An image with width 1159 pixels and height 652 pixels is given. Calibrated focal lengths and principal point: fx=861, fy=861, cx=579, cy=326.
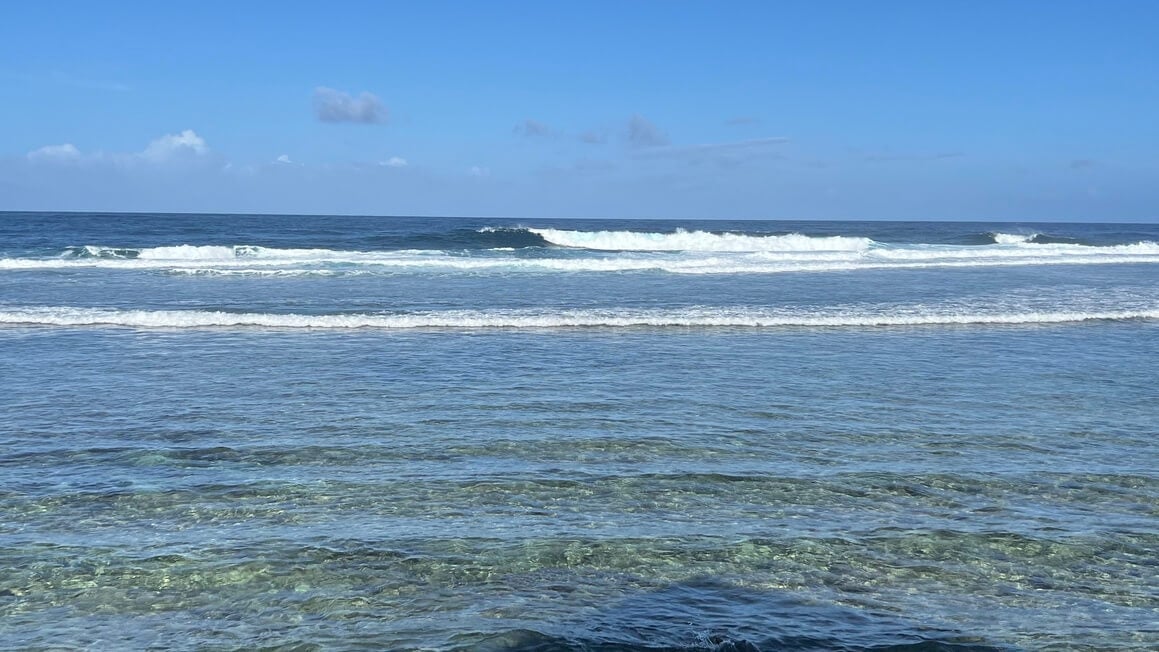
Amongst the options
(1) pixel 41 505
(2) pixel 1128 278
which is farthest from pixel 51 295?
(2) pixel 1128 278

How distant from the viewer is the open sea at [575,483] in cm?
518

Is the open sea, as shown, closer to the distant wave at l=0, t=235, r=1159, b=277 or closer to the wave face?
the distant wave at l=0, t=235, r=1159, b=277

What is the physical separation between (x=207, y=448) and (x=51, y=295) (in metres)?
17.9

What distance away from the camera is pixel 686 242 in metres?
55.6

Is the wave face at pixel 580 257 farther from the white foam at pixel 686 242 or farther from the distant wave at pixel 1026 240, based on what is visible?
the distant wave at pixel 1026 240

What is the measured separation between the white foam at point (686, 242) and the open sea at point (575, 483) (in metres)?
35.1

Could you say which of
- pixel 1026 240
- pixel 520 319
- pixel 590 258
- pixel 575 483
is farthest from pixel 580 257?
pixel 1026 240

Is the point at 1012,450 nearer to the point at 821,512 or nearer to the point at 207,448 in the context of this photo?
the point at 821,512

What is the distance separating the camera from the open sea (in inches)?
204

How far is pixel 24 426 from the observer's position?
31.6 feet

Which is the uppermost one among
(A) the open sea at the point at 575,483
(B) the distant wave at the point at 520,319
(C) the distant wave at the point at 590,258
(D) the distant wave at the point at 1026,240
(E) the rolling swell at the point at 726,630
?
(D) the distant wave at the point at 1026,240

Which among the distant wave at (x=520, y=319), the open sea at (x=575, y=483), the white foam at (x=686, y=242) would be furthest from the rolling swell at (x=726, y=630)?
the white foam at (x=686, y=242)

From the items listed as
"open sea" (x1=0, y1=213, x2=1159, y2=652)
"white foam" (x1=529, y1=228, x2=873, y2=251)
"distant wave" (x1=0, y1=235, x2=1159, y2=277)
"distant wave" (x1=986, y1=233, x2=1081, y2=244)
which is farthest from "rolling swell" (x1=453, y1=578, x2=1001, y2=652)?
"distant wave" (x1=986, y1=233, x2=1081, y2=244)

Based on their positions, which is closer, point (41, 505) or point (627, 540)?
point (627, 540)
